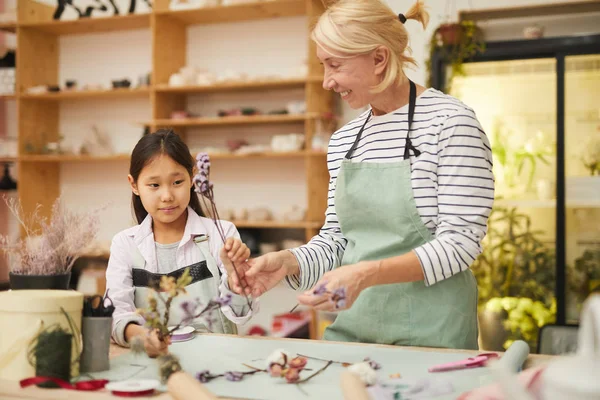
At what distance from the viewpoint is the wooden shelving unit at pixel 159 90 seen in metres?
4.30

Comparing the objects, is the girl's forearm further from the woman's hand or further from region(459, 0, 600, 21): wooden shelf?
region(459, 0, 600, 21): wooden shelf

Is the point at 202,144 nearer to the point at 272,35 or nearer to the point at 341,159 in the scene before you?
the point at 272,35

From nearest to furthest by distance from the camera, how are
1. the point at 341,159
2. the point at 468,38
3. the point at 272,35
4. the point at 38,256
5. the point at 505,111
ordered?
the point at 38,256
the point at 341,159
the point at 468,38
the point at 505,111
the point at 272,35

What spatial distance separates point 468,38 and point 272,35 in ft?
4.69

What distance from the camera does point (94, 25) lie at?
4.96 metres

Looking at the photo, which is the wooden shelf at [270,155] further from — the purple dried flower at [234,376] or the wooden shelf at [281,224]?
the purple dried flower at [234,376]

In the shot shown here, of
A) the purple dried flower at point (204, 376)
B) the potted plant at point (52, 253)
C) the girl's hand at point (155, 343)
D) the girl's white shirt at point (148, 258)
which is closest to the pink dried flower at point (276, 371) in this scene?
the purple dried flower at point (204, 376)

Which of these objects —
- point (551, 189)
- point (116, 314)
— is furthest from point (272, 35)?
point (116, 314)

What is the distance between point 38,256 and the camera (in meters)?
1.51

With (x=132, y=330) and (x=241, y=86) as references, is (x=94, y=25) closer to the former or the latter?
(x=241, y=86)

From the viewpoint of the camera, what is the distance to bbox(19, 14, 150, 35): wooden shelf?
4758mm

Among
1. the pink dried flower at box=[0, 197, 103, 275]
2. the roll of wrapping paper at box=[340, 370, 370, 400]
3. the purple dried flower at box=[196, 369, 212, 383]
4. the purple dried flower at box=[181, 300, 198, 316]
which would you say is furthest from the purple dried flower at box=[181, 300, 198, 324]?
the pink dried flower at box=[0, 197, 103, 275]

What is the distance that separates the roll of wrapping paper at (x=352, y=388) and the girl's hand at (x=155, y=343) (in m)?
0.41

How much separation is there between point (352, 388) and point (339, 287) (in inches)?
11.8
